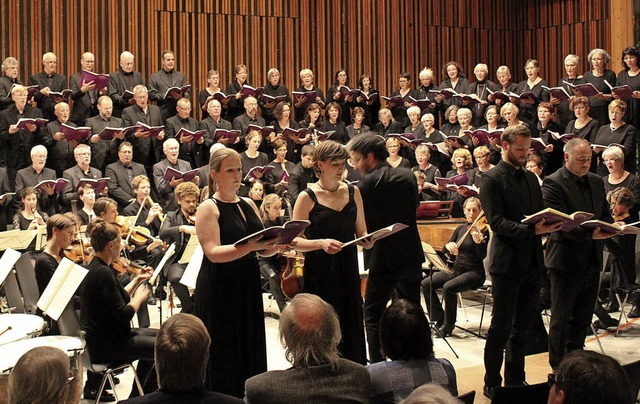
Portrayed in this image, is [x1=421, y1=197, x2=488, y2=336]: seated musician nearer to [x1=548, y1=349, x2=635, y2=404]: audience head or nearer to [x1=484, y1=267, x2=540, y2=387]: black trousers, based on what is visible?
[x1=484, y1=267, x2=540, y2=387]: black trousers

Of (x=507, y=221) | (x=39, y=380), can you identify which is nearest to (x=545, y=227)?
(x=507, y=221)

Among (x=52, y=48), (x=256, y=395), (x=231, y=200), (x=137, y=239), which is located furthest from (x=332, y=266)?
(x=52, y=48)

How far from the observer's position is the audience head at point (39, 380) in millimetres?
2225

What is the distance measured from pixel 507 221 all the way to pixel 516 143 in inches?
15.8

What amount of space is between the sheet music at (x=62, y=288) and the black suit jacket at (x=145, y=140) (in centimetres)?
582

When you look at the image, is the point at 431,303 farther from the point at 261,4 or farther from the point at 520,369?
the point at 261,4

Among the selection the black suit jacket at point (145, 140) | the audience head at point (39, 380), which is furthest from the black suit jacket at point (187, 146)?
the audience head at point (39, 380)

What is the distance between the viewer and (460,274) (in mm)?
6414

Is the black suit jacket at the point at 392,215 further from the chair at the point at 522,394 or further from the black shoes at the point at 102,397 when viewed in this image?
the black shoes at the point at 102,397

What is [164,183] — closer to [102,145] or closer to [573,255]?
[102,145]

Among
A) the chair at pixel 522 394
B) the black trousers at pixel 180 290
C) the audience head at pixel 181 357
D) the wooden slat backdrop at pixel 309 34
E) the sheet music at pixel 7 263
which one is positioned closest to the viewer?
the audience head at pixel 181 357

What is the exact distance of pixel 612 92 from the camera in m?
9.10

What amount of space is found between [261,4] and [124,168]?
4.41m

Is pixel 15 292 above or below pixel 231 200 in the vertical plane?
below
